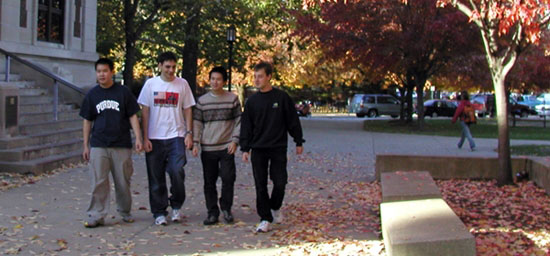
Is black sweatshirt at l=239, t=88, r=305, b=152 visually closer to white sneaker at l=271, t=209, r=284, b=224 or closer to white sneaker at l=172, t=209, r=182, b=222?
white sneaker at l=271, t=209, r=284, b=224

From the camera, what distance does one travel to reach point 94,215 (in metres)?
7.07

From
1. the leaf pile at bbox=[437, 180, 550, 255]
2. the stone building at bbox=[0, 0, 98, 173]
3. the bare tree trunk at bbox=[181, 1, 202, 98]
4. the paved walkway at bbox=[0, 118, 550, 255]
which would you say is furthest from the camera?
the bare tree trunk at bbox=[181, 1, 202, 98]

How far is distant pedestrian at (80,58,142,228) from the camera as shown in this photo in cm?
708

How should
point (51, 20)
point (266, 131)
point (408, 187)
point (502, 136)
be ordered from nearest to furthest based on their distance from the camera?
point (266, 131) < point (408, 187) < point (502, 136) < point (51, 20)

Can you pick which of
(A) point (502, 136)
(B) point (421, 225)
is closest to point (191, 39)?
(A) point (502, 136)

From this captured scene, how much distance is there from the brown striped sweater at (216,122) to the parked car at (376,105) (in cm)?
4165

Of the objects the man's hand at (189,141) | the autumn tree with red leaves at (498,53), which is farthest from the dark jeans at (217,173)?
the autumn tree with red leaves at (498,53)

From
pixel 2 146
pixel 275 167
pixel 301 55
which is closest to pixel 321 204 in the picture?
pixel 275 167

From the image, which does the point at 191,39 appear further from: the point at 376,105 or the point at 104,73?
the point at 376,105

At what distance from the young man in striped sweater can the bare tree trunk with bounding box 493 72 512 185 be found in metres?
4.14

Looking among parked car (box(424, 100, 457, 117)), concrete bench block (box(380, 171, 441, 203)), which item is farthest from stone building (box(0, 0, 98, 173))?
parked car (box(424, 100, 457, 117))

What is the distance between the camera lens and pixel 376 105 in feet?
159

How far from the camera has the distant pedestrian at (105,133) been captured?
708 cm

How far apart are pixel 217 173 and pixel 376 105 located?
41920 mm
